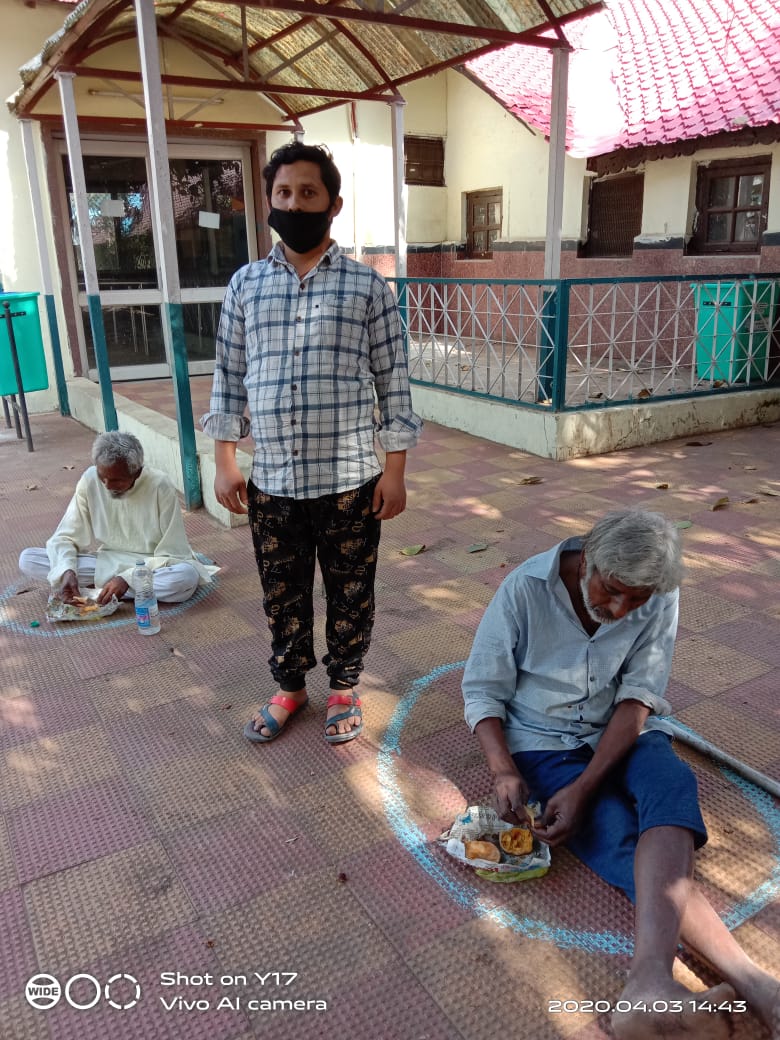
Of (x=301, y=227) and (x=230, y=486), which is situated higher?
(x=301, y=227)

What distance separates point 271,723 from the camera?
2941mm

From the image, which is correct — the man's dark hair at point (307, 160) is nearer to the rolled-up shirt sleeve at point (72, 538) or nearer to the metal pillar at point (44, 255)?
the rolled-up shirt sleeve at point (72, 538)

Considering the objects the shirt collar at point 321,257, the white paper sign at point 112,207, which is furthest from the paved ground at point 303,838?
the white paper sign at point 112,207

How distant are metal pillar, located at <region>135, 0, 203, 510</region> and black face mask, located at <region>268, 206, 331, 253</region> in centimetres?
280

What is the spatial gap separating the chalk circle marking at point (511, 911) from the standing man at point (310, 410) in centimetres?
28

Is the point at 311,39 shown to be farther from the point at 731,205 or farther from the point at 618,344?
the point at 731,205

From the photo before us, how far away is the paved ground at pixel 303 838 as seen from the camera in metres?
1.94

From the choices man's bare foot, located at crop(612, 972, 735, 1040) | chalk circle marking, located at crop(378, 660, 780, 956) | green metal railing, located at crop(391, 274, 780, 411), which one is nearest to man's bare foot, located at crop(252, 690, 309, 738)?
chalk circle marking, located at crop(378, 660, 780, 956)

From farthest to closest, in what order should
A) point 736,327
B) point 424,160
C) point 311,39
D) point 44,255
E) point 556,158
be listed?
point 424,160
point 44,255
point 311,39
point 736,327
point 556,158

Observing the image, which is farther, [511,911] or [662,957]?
[511,911]

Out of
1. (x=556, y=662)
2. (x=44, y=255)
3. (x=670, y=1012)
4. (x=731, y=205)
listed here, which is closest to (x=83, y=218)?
(x=44, y=255)

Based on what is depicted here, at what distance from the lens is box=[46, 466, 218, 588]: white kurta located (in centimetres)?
393

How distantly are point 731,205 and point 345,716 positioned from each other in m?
8.34

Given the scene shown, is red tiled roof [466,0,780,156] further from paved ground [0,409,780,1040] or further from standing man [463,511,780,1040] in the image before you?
standing man [463,511,780,1040]
